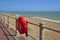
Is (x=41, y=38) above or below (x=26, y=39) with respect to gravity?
above

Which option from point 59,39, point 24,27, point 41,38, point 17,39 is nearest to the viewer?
point 41,38

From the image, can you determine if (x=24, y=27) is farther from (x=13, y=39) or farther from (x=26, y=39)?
(x=13, y=39)

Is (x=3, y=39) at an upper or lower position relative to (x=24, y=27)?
lower

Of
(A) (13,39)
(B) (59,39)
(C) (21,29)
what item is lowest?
(B) (59,39)

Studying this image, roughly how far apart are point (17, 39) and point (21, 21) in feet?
3.46

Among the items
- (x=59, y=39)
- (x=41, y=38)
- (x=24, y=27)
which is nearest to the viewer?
(x=41, y=38)

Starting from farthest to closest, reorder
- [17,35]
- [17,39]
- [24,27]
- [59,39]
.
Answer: [59,39] → [17,35] → [17,39] → [24,27]

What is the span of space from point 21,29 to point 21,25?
18 cm

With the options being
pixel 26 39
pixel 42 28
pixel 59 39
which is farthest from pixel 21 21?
pixel 59 39

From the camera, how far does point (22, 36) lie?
9.86 m

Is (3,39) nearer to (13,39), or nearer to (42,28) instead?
(13,39)

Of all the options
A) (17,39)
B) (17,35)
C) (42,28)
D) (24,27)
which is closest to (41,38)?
(42,28)

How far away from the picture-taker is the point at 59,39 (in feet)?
53.1

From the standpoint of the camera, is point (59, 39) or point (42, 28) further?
point (59, 39)
